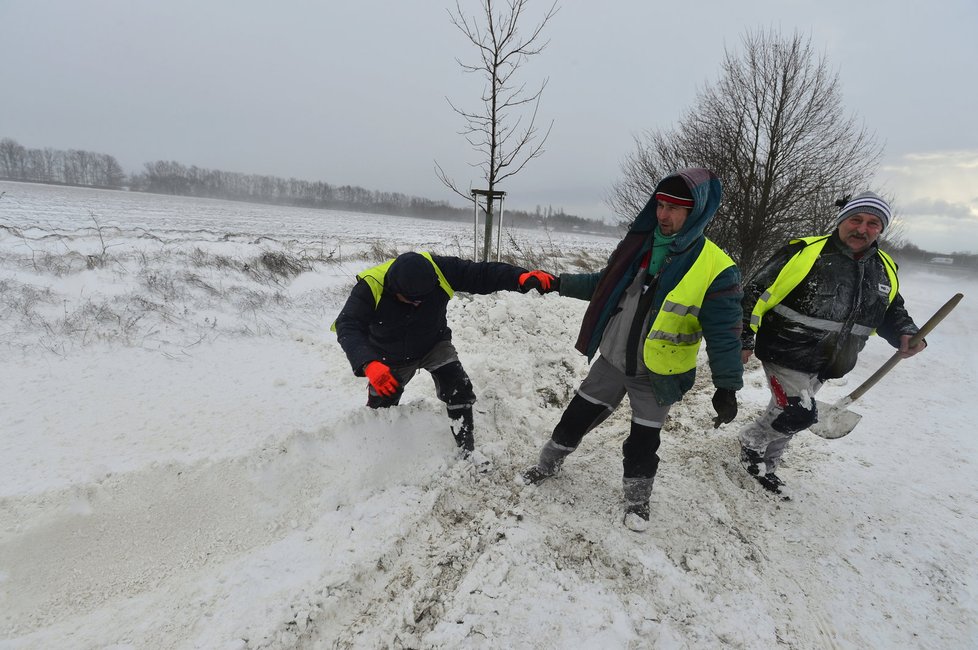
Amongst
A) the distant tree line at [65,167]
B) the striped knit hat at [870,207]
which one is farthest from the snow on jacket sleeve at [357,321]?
the distant tree line at [65,167]

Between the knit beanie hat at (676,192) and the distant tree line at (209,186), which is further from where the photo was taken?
the distant tree line at (209,186)

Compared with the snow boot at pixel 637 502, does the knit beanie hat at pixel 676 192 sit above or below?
above

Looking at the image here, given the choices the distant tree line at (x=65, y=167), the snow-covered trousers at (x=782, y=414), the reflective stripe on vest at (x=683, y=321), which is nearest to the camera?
the reflective stripe on vest at (x=683, y=321)

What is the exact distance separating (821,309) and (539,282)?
1.82 m

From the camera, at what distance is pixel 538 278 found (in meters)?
2.99

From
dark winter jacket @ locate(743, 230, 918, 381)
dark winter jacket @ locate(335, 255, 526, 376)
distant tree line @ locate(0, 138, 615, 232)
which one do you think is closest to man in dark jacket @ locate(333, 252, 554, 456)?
dark winter jacket @ locate(335, 255, 526, 376)

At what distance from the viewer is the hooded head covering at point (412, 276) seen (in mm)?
2727

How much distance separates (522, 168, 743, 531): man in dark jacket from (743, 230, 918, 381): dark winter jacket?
2.31ft

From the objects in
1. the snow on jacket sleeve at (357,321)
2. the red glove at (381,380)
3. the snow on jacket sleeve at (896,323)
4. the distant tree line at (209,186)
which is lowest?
the red glove at (381,380)

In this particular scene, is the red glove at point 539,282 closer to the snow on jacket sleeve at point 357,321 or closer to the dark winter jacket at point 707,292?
the dark winter jacket at point 707,292

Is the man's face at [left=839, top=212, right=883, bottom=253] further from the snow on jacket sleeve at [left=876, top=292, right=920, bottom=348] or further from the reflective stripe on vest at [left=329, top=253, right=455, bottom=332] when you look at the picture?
the reflective stripe on vest at [left=329, top=253, right=455, bottom=332]

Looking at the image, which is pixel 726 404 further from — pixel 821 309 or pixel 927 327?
pixel 927 327

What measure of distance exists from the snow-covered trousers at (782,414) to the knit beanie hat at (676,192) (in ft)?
4.89

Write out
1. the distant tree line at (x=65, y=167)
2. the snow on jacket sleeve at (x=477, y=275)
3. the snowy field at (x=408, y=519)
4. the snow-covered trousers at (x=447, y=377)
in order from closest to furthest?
the snowy field at (x=408, y=519) < the snow on jacket sleeve at (x=477, y=275) < the snow-covered trousers at (x=447, y=377) < the distant tree line at (x=65, y=167)
